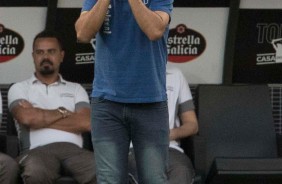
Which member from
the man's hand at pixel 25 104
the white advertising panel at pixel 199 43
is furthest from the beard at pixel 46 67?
the white advertising panel at pixel 199 43

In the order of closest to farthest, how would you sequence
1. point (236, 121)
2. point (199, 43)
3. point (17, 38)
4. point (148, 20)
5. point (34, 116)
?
point (148, 20) → point (34, 116) → point (236, 121) → point (17, 38) → point (199, 43)

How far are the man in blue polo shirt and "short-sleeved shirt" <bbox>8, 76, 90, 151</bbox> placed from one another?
7.82 feet

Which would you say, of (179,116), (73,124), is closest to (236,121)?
(179,116)

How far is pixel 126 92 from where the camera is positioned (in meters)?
3.58

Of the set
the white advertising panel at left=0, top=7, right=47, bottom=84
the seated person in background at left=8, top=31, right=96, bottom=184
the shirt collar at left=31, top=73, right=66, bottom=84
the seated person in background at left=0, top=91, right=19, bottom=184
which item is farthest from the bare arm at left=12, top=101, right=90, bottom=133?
the white advertising panel at left=0, top=7, right=47, bottom=84

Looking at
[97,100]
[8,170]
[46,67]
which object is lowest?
[8,170]

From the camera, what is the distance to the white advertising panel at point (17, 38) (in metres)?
6.81

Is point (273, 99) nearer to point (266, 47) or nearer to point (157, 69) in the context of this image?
point (266, 47)

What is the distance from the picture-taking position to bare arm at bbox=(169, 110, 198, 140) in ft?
19.8

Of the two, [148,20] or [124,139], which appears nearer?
[148,20]

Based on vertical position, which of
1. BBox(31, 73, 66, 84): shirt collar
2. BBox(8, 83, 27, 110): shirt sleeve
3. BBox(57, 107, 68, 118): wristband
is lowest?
BBox(57, 107, 68, 118): wristband

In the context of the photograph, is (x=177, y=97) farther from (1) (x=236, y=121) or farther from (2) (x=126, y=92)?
(2) (x=126, y=92)

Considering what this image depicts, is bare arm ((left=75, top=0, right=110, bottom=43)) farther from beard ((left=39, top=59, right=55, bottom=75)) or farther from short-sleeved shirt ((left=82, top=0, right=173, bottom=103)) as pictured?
beard ((left=39, top=59, right=55, bottom=75))

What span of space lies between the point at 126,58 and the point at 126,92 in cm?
15
